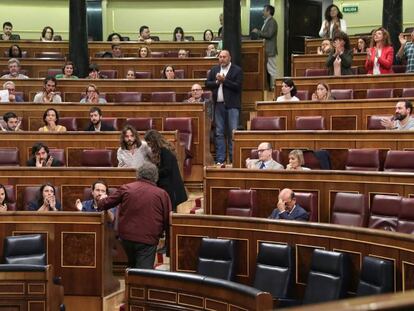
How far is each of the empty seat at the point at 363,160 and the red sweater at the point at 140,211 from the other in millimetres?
1869

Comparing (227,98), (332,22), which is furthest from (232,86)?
(332,22)

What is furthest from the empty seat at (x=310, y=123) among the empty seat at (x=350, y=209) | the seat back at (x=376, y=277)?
the seat back at (x=376, y=277)

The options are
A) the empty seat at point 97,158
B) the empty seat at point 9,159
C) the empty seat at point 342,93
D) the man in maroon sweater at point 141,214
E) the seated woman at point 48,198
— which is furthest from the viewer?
the empty seat at point 342,93

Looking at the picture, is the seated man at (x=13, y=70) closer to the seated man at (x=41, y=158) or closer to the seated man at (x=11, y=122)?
the seated man at (x=11, y=122)

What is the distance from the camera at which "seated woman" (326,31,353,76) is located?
30.0 feet

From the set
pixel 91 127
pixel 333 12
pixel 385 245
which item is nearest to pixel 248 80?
pixel 333 12

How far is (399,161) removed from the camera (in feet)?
21.0

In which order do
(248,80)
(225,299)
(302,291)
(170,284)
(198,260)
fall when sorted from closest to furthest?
(225,299)
(170,284)
(302,291)
(198,260)
(248,80)

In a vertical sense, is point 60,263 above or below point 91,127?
below

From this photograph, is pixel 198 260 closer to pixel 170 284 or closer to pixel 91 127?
pixel 170 284

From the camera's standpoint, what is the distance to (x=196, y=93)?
8953mm

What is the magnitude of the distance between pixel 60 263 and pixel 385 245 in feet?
8.33

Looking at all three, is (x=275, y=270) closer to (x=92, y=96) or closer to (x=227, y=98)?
(x=227, y=98)

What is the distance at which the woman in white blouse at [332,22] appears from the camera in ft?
35.2
